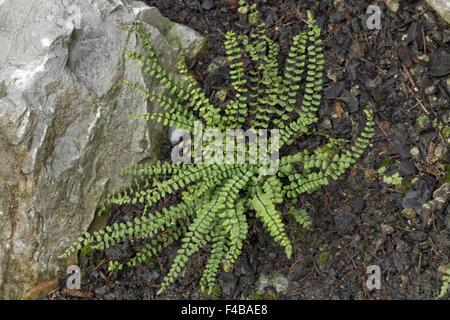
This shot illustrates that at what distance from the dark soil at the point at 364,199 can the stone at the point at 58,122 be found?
0.49 m

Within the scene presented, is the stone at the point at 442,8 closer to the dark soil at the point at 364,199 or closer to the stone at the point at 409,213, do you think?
the dark soil at the point at 364,199

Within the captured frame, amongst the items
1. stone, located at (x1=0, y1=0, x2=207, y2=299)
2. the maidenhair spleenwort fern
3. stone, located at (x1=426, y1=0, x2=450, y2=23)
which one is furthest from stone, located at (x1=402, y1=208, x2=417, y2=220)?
stone, located at (x1=0, y1=0, x2=207, y2=299)

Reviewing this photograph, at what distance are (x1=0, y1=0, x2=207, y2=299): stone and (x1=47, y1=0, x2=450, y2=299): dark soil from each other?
493mm

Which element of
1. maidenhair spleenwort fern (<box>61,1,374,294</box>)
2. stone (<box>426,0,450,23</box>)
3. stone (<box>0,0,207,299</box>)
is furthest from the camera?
stone (<box>426,0,450,23</box>)

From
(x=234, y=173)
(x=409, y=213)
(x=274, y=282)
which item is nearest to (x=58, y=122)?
(x=234, y=173)

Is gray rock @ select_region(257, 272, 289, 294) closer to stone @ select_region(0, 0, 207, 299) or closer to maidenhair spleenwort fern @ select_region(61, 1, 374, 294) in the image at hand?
maidenhair spleenwort fern @ select_region(61, 1, 374, 294)

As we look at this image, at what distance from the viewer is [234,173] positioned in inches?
161

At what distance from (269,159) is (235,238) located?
844 millimetres

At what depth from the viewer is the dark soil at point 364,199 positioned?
3951 millimetres

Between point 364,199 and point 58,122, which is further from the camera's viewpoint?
point 364,199

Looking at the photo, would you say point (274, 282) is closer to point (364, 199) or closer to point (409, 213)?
point (364, 199)

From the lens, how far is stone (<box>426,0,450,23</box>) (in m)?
4.11

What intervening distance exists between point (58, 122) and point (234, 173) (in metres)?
1.69

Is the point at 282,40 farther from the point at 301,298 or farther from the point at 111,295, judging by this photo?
the point at 111,295
